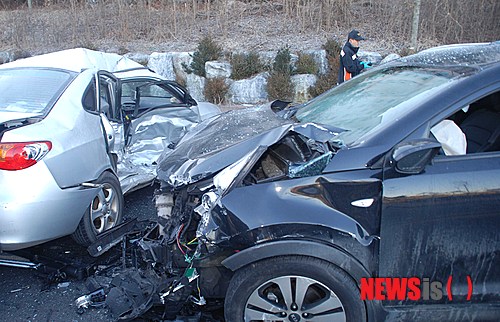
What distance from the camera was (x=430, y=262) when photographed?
7.09 feet

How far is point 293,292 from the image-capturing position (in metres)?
2.27

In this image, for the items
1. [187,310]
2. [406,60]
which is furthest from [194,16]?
[187,310]

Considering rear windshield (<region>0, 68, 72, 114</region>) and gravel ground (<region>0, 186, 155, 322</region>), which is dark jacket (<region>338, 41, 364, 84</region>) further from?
gravel ground (<region>0, 186, 155, 322</region>)

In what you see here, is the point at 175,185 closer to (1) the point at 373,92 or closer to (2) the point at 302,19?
(1) the point at 373,92

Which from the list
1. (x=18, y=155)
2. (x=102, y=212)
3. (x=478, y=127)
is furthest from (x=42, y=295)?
(x=478, y=127)

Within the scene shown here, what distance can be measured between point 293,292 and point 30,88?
120 inches

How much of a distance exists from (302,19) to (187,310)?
11582 millimetres

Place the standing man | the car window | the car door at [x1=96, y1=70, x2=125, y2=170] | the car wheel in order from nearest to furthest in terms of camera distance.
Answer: the car wheel, the car window, the car door at [x1=96, y1=70, x2=125, y2=170], the standing man

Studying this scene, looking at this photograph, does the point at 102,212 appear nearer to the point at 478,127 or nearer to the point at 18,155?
the point at 18,155

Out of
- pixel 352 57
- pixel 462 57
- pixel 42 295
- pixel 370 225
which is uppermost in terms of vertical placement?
pixel 462 57

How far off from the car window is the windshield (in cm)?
27

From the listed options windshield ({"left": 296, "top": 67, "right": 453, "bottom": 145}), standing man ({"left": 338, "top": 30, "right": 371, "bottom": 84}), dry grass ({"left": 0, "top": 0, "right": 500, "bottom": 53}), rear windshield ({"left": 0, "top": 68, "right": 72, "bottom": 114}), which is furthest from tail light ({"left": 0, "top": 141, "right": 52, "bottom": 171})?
dry grass ({"left": 0, "top": 0, "right": 500, "bottom": 53})

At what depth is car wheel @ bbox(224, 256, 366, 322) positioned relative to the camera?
221cm

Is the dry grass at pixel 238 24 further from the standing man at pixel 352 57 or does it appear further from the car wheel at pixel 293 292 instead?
the car wheel at pixel 293 292
